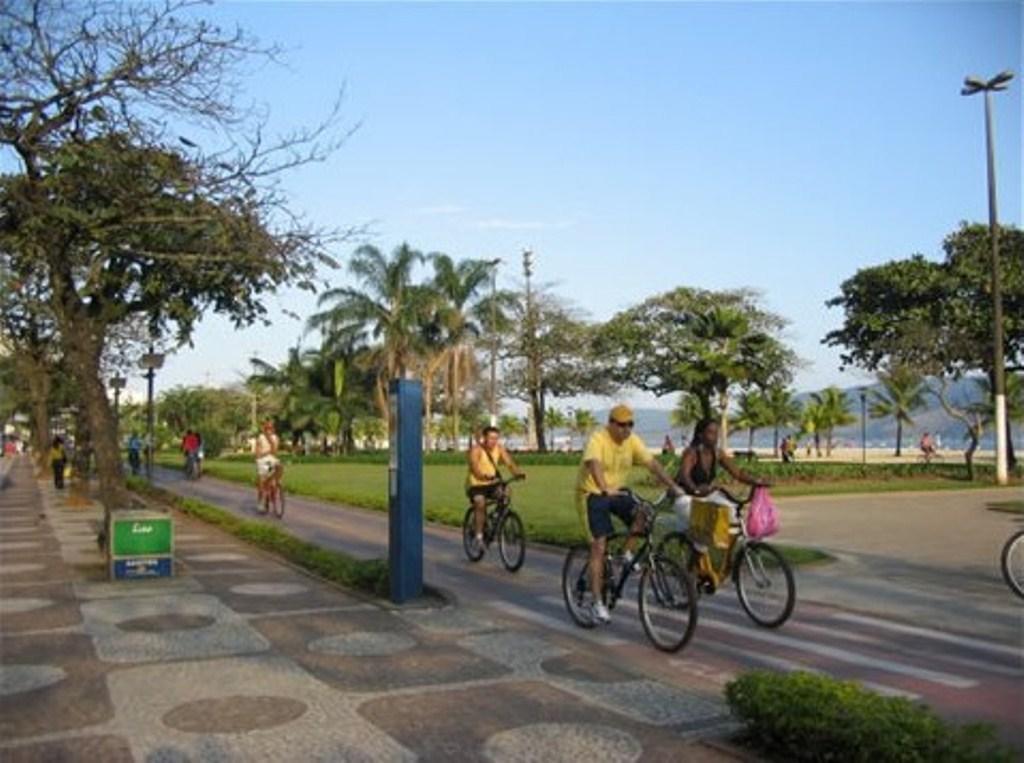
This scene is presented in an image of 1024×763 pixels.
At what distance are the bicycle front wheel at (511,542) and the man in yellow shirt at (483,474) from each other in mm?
514

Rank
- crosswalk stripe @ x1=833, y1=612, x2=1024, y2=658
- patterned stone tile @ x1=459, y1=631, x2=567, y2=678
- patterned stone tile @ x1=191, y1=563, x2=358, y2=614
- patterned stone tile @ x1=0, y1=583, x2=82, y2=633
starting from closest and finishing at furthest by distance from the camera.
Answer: patterned stone tile @ x1=459, y1=631, x2=567, y2=678 < crosswalk stripe @ x1=833, y1=612, x2=1024, y2=658 < patterned stone tile @ x1=0, y1=583, x2=82, y2=633 < patterned stone tile @ x1=191, y1=563, x2=358, y2=614

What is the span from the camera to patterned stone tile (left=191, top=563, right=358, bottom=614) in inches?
362

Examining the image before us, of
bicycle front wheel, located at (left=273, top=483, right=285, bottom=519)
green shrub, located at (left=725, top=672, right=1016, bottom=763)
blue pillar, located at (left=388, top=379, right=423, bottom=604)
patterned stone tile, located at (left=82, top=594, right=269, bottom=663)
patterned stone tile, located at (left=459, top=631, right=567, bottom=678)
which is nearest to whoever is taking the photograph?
green shrub, located at (left=725, top=672, right=1016, bottom=763)

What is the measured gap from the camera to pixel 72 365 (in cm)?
1438

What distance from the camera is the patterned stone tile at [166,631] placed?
7.17 meters

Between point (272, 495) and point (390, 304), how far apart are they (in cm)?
3151

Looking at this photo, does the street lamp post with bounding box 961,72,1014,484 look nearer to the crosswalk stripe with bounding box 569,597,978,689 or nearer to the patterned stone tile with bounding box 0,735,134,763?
the crosswalk stripe with bounding box 569,597,978,689

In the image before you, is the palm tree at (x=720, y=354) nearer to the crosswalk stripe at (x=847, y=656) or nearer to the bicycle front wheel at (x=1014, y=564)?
the bicycle front wheel at (x=1014, y=564)

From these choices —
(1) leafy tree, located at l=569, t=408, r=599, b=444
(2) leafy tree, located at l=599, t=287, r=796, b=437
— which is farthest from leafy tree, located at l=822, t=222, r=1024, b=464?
(1) leafy tree, located at l=569, t=408, r=599, b=444

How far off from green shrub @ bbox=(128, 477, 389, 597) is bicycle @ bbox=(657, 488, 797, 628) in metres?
2.86

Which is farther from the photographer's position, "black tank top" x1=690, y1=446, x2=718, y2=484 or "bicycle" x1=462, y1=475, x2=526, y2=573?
"bicycle" x1=462, y1=475, x2=526, y2=573

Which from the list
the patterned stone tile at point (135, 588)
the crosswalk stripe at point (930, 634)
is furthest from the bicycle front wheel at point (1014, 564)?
the patterned stone tile at point (135, 588)

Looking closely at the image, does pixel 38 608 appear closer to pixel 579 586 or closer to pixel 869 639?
pixel 579 586

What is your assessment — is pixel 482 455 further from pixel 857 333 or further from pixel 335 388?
pixel 335 388
